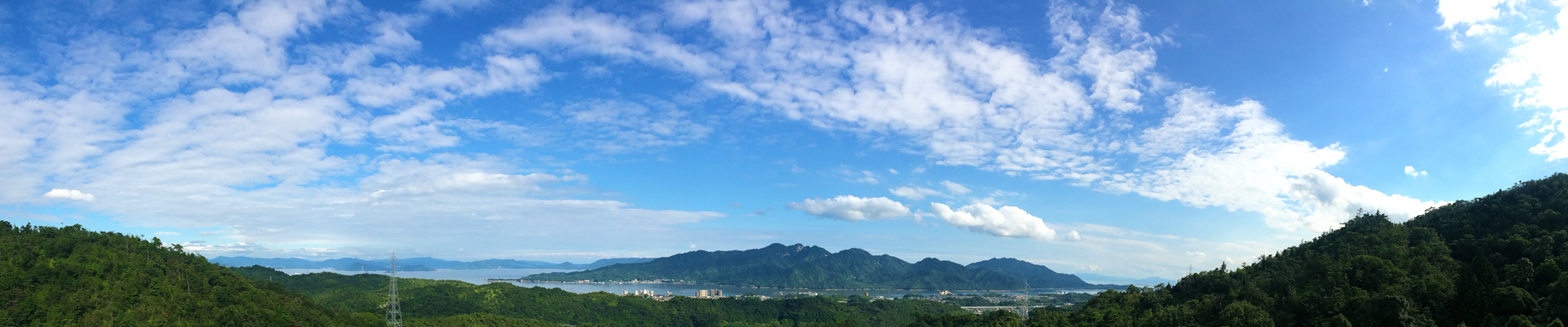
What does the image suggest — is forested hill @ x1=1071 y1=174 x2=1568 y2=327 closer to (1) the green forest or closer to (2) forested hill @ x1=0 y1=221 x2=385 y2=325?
(1) the green forest

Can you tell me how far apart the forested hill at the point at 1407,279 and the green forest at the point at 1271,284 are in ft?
0.34

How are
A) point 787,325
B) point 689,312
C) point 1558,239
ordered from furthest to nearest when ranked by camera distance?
point 689,312 < point 787,325 < point 1558,239

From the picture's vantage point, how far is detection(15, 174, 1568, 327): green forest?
32344 millimetres

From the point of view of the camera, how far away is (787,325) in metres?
104

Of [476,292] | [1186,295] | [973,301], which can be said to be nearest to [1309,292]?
[1186,295]

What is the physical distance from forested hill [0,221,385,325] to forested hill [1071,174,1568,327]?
212ft

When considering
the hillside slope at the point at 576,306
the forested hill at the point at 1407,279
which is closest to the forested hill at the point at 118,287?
the hillside slope at the point at 576,306

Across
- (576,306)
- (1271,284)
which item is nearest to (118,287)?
(576,306)

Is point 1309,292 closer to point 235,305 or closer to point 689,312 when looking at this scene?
point 235,305

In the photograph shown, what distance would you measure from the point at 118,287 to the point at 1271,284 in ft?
262

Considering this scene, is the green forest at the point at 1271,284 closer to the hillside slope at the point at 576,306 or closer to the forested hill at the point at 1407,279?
the forested hill at the point at 1407,279

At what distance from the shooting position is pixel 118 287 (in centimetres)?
4694

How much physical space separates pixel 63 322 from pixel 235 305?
10297mm

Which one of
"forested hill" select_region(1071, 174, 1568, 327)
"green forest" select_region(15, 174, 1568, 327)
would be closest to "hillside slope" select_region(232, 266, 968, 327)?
"green forest" select_region(15, 174, 1568, 327)
